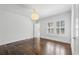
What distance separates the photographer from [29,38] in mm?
1341

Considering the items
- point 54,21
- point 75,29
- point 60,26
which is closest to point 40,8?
point 54,21

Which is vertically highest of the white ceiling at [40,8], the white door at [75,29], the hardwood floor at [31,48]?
the white ceiling at [40,8]

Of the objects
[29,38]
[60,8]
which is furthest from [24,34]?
[60,8]

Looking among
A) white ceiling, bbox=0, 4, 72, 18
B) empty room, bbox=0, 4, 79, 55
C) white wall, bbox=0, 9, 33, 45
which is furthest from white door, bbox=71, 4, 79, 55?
white wall, bbox=0, 9, 33, 45

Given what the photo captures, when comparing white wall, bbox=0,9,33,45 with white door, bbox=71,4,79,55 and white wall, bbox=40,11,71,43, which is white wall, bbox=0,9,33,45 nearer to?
white wall, bbox=40,11,71,43

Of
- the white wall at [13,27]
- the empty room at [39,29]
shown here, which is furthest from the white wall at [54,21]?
the white wall at [13,27]

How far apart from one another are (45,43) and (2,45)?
65 cm

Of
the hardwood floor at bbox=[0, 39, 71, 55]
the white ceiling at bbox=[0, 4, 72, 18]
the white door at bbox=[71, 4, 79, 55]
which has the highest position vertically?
the white ceiling at bbox=[0, 4, 72, 18]

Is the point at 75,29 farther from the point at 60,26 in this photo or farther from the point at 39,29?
the point at 39,29

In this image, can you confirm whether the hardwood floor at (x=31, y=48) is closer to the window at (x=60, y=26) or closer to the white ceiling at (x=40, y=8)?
the window at (x=60, y=26)

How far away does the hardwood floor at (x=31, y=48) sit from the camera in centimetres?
132

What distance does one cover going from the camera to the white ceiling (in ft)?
4.29

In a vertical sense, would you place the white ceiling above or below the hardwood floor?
above

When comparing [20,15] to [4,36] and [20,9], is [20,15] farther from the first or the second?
[4,36]
